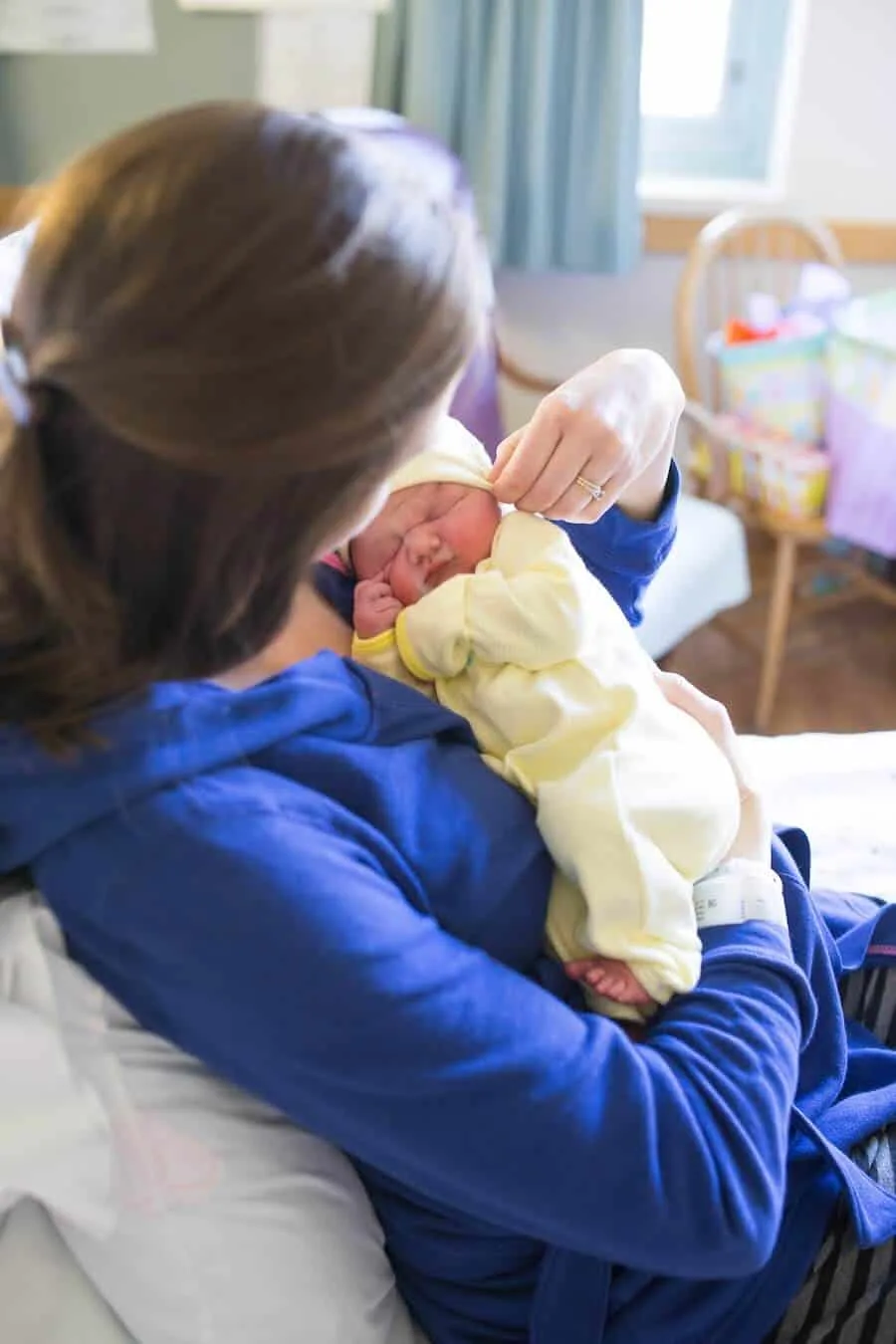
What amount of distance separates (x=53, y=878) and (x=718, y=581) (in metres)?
1.78

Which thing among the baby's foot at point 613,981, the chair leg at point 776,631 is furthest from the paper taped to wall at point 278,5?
the baby's foot at point 613,981

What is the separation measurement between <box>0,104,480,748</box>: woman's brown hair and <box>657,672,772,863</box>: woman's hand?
0.42 m

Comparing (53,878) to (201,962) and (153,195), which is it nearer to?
(201,962)

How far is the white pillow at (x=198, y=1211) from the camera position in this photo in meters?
0.68

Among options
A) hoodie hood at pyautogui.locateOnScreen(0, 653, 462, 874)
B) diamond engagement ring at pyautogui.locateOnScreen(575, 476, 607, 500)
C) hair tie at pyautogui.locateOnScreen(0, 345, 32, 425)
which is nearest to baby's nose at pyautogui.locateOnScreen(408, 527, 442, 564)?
diamond engagement ring at pyautogui.locateOnScreen(575, 476, 607, 500)

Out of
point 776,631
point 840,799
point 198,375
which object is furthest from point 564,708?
point 776,631

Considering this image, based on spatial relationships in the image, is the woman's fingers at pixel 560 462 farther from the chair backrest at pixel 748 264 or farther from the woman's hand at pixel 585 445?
the chair backrest at pixel 748 264

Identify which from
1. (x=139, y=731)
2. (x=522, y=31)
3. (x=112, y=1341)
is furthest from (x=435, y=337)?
(x=522, y=31)

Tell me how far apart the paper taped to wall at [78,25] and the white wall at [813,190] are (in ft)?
3.14

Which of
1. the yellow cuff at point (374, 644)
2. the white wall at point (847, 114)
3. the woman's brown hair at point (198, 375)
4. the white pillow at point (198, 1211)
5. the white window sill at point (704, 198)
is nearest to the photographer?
the woman's brown hair at point (198, 375)

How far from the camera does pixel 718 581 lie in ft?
7.38

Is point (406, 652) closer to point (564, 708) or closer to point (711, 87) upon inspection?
point (564, 708)

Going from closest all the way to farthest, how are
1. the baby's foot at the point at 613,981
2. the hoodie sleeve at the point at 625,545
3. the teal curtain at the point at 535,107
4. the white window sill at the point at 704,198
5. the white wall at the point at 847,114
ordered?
the baby's foot at the point at 613,981
the hoodie sleeve at the point at 625,545
the teal curtain at the point at 535,107
the white wall at the point at 847,114
the white window sill at the point at 704,198

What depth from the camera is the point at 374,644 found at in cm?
90
